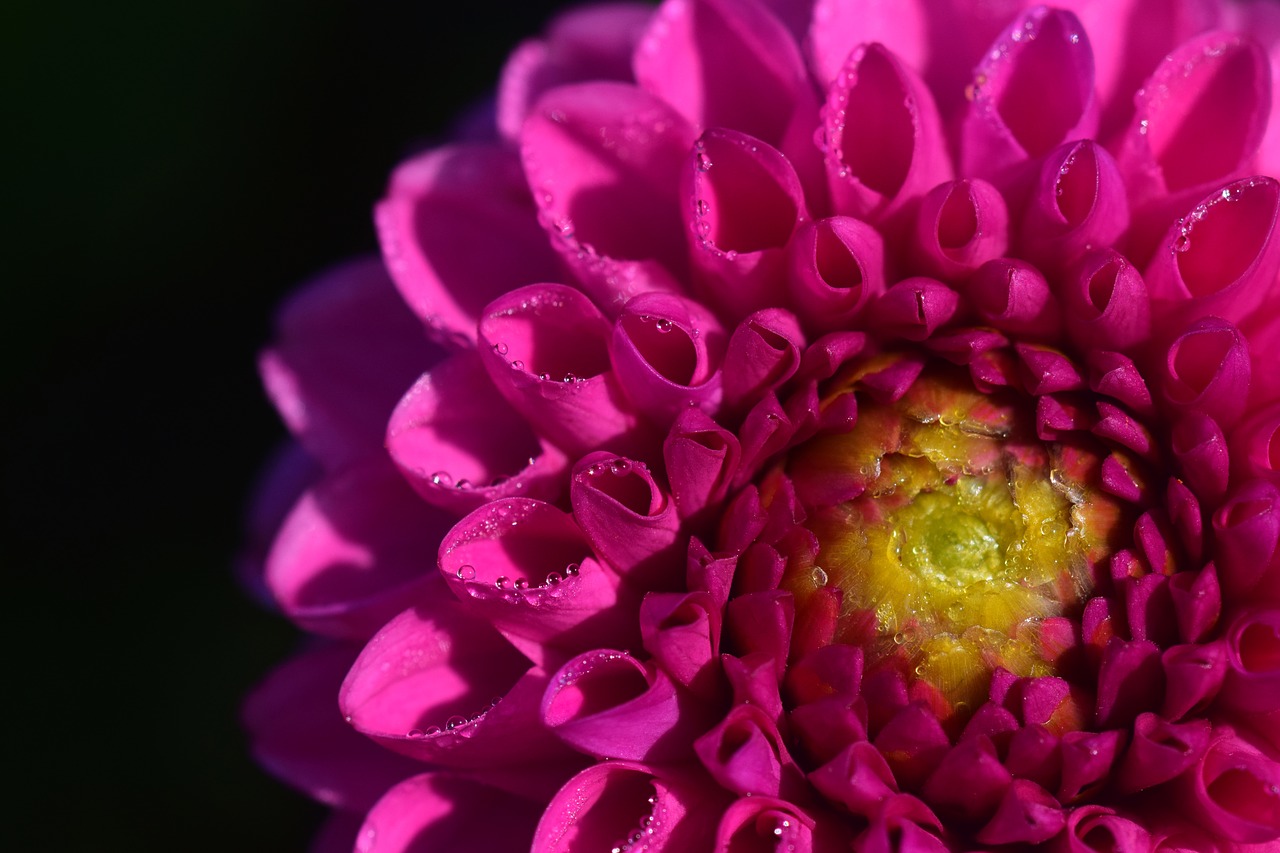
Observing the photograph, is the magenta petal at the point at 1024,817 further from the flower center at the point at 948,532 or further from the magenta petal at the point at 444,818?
the magenta petal at the point at 444,818

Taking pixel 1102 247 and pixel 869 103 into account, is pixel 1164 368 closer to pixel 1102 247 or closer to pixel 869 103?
pixel 1102 247

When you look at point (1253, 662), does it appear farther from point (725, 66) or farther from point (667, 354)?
point (725, 66)

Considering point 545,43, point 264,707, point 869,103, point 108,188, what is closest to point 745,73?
point 869,103

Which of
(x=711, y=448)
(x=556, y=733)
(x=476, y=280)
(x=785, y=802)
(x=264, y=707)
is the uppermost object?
(x=476, y=280)

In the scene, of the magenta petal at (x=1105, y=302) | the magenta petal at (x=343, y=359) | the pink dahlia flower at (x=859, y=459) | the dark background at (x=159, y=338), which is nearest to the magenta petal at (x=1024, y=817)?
the pink dahlia flower at (x=859, y=459)

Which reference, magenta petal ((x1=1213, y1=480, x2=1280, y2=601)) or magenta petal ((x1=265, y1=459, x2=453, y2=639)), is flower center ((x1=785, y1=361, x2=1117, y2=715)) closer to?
magenta petal ((x1=1213, y1=480, x2=1280, y2=601))

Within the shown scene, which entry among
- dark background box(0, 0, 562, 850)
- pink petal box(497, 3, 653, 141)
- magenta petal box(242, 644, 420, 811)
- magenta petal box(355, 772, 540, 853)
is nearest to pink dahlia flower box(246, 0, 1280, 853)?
magenta petal box(355, 772, 540, 853)
